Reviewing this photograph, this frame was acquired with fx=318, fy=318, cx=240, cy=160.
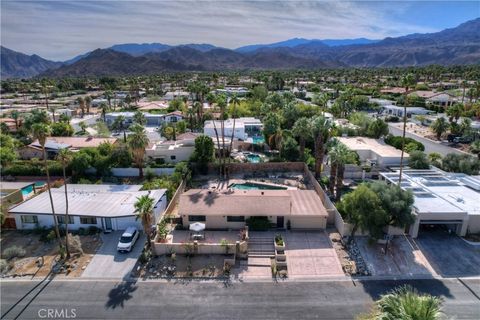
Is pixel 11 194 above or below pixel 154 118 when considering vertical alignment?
below

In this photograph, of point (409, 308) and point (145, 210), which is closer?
point (409, 308)

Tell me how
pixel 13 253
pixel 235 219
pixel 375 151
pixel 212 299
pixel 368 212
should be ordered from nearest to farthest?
1. pixel 212 299
2. pixel 368 212
3. pixel 13 253
4. pixel 235 219
5. pixel 375 151

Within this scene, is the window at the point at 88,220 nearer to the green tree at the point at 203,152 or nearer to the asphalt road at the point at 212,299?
the asphalt road at the point at 212,299

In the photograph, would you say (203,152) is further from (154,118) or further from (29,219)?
(154,118)

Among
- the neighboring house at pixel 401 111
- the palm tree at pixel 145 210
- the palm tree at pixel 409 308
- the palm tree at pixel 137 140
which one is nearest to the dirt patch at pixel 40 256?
the palm tree at pixel 145 210

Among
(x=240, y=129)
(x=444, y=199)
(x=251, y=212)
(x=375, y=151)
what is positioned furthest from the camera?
(x=240, y=129)

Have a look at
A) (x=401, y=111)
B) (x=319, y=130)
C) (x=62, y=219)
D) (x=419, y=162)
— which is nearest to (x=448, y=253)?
(x=419, y=162)
